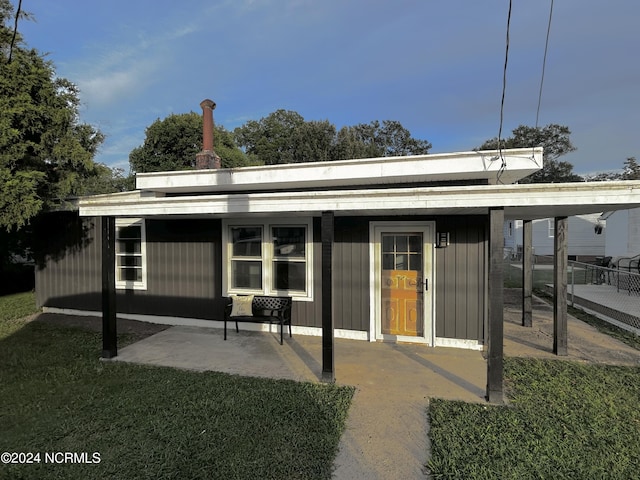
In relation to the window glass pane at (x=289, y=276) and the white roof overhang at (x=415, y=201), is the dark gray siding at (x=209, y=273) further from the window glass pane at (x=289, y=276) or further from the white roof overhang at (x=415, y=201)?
the white roof overhang at (x=415, y=201)

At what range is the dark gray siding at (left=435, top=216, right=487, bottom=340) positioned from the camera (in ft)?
17.9

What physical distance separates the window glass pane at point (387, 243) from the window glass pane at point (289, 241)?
142 centimetres

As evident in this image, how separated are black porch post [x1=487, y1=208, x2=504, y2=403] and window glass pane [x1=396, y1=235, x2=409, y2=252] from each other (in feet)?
6.96

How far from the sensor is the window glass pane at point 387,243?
19.4 ft

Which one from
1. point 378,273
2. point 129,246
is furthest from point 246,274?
point 129,246

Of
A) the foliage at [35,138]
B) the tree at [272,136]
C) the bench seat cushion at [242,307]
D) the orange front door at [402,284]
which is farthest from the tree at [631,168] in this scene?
the foliage at [35,138]

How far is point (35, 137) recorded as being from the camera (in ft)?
25.4

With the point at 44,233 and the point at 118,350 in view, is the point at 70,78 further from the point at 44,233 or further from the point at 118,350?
the point at 118,350

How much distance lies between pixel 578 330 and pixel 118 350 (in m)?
8.04

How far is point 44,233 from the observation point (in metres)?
8.29

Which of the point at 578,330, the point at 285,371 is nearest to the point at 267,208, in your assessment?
the point at 285,371

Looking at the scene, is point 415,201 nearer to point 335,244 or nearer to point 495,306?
point 495,306

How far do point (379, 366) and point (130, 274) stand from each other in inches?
231

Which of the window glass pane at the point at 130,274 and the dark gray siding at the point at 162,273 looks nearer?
the dark gray siding at the point at 162,273
